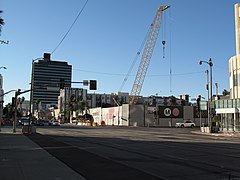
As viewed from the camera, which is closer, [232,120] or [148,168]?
[148,168]

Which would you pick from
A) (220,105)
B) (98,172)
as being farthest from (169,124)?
(98,172)

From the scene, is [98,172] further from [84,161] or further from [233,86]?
[233,86]

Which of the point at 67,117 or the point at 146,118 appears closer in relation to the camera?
the point at 146,118

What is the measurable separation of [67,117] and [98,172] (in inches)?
6428

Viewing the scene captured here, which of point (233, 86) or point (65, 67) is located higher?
point (65, 67)

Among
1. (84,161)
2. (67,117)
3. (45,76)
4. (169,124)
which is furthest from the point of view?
(67,117)

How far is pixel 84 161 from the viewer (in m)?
14.5

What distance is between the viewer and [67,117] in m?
172

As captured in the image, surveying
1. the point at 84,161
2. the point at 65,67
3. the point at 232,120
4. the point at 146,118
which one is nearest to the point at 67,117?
the point at 146,118

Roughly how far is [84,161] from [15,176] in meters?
4.49

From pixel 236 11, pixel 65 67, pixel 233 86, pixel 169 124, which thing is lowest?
pixel 169 124

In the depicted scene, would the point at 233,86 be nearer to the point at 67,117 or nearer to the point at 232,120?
the point at 232,120

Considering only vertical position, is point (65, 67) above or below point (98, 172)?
above

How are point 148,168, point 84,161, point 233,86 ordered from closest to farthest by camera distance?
1. point 148,168
2. point 84,161
3. point 233,86
